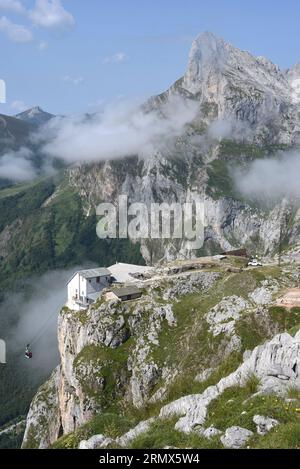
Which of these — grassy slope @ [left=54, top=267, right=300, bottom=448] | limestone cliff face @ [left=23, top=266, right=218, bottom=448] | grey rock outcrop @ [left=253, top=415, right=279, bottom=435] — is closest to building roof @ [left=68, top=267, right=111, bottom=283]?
limestone cliff face @ [left=23, top=266, right=218, bottom=448]

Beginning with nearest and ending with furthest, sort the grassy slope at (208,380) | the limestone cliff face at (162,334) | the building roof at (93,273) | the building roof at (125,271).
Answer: the grassy slope at (208,380) → the limestone cliff face at (162,334) → the building roof at (93,273) → the building roof at (125,271)

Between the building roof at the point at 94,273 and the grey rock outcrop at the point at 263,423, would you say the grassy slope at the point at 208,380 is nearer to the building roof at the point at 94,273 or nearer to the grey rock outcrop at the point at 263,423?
the grey rock outcrop at the point at 263,423

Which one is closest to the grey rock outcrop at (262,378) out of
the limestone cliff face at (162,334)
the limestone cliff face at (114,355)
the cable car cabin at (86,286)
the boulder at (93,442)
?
the boulder at (93,442)

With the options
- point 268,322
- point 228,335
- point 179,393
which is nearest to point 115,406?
point 228,335

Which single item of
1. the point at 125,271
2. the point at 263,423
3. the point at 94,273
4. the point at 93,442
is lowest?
the point at 125,271

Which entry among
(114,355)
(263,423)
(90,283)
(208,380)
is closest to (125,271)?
(90,283)

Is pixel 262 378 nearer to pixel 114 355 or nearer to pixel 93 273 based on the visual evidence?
pixel 114 355

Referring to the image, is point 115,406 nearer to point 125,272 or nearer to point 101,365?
point 101,365
